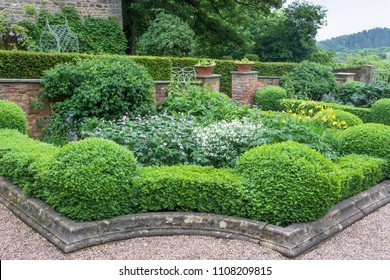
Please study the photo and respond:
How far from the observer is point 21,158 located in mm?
4934

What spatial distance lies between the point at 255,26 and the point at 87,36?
44.0 feet

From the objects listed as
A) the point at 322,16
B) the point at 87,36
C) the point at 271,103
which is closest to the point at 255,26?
the point at 322,16

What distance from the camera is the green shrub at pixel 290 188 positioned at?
4016 millimetres

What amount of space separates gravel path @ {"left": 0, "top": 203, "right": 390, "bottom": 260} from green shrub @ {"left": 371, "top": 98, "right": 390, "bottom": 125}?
5.14 meters

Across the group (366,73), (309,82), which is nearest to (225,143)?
(309,82)

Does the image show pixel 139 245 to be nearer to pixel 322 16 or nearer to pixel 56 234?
pixel 56 234

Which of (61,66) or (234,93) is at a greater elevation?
(61,66)

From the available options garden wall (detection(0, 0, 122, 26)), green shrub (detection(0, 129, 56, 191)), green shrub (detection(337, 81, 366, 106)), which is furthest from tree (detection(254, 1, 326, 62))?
green shrub (detection(0, 129, 56, 191))

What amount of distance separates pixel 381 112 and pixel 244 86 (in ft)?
12.0

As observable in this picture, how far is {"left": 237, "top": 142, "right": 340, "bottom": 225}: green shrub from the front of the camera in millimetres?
4016

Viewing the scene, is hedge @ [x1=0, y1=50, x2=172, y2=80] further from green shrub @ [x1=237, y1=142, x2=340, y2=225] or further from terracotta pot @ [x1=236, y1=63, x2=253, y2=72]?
green shrub @ [x1=237, y1=142, x2=340, y2=225]

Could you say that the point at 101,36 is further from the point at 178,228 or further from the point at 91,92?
the point at 178,228

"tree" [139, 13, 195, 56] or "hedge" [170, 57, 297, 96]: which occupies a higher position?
"tree" [139, 13, 195, 56]

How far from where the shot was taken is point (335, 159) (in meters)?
5.52
